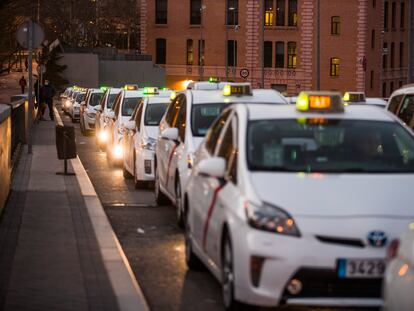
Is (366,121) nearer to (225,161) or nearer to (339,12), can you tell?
(225,161)

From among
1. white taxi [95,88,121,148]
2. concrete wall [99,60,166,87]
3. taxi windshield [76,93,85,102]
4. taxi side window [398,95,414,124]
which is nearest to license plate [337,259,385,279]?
taxi side window [398,95,414,124]

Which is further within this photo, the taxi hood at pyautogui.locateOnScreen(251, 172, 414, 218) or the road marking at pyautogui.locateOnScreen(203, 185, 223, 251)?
the road marking at pyautogui.locateOnScreen(203, 185, 223, 251)

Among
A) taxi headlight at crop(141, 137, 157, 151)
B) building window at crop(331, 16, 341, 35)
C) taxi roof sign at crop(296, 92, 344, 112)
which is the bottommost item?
taxi headlight at crop(141, 137, 157, 151)

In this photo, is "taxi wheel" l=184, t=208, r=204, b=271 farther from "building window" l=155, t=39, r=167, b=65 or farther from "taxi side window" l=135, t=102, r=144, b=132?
"building window" l=155, t=39, r=167, b=65

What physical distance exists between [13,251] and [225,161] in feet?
9.96

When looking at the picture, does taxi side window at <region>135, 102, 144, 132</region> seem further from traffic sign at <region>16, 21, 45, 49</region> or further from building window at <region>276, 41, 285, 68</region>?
building window at <region>276, 41, 285, 68</region>

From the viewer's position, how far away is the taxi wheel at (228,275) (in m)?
8.43

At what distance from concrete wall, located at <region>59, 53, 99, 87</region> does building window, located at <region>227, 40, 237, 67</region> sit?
1102 cm

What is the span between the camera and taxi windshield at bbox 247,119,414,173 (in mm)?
9062

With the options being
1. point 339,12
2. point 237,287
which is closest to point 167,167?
point 237,287

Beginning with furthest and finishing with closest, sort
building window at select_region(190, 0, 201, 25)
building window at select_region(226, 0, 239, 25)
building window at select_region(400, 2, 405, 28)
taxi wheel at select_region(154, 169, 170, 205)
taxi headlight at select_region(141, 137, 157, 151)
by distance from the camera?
building window at select_region(400, 2, 405, 28), building window at select_region(190, 0, 201, 25), building window at select_region(226, 0, 239, 25), taxi headlight at select_region(141, 137, 157, 151), taxi wheel at select_region(154, 169, 170, 205)

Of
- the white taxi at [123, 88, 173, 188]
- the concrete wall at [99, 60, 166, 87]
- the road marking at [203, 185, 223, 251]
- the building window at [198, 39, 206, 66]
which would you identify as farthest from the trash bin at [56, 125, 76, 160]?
the building window at [198, 39, 206, 66]

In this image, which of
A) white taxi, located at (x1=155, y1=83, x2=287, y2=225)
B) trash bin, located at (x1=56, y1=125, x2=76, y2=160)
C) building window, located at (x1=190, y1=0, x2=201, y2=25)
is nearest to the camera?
white taxi, located at (x1=155, y1=83, x2=287, y2=225)

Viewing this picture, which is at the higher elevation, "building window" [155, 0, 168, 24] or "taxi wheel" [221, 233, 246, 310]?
"building window" [155, 0, 168, 24]
